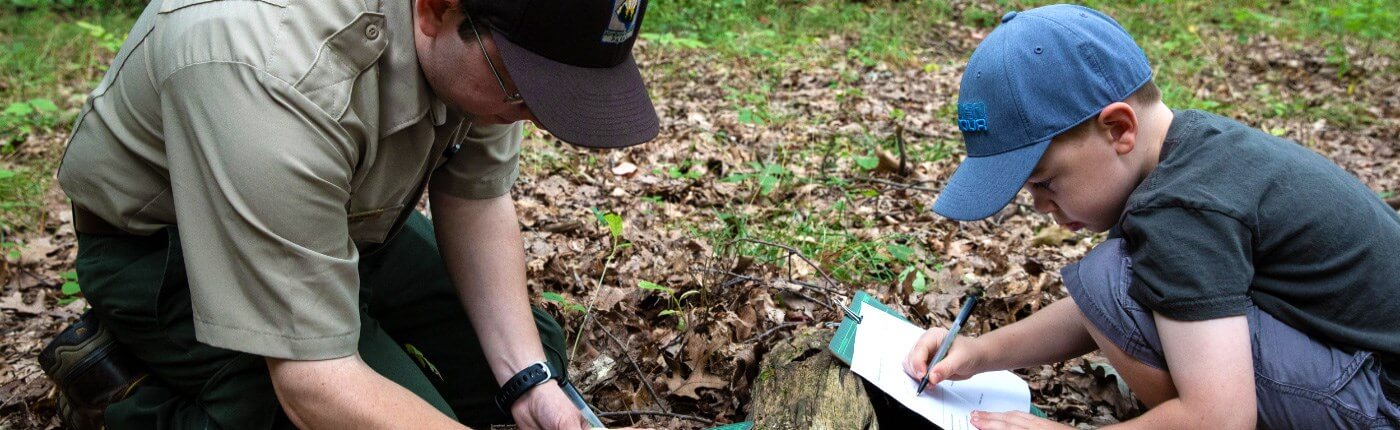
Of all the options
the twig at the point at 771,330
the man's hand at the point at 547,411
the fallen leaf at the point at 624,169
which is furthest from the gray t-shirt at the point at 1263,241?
the fallen leaf at the point at 624,169

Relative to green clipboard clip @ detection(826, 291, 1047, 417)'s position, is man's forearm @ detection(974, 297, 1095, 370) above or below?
above

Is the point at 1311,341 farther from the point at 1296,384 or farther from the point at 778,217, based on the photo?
the point at 778,217

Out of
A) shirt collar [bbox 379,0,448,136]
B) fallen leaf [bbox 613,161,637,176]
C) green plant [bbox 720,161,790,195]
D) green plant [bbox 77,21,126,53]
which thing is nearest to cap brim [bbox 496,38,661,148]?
shirt collar [bbox 379,0,448,136]

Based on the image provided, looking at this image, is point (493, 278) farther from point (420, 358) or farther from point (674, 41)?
point (674, 41)

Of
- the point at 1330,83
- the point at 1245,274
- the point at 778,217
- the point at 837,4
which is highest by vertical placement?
the point at 1245,274

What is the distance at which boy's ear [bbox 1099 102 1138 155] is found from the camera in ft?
5.84

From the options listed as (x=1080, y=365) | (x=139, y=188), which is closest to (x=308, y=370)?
(x=139, y=188)

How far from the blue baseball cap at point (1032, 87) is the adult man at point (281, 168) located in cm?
69

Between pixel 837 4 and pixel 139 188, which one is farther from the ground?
pixel 139 188

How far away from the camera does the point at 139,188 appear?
180 cm

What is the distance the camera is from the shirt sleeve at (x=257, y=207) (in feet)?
4.91

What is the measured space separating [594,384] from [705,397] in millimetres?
327

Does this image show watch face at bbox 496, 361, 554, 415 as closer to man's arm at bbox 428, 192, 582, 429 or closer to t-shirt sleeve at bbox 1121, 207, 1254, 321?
man's arm at bbox 428, 192, 582, 429

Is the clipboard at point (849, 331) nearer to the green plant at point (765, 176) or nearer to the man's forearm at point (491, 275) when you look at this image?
the man's forearm at point (491, 275)
